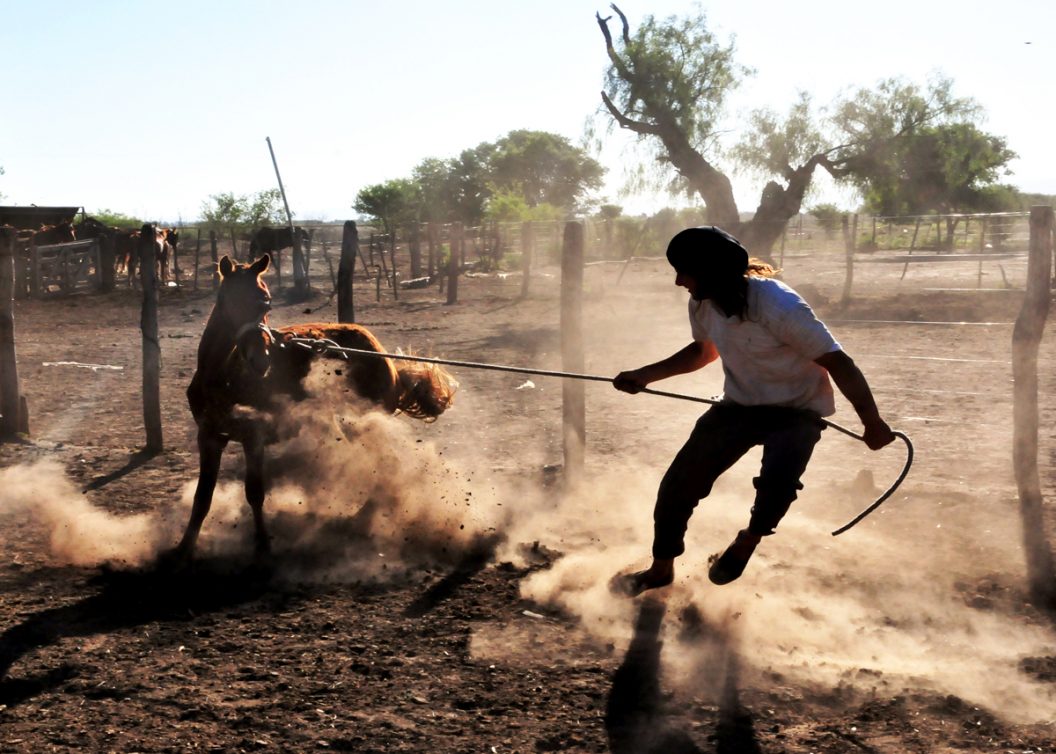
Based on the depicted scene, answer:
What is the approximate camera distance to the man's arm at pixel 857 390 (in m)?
4.26

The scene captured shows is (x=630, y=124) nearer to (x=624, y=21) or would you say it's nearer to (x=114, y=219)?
(x=624, y=21)

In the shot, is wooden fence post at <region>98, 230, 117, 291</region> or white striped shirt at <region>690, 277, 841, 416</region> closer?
white striped shirt at <region>690, 277, 841, 416</region>

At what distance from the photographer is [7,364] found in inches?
369

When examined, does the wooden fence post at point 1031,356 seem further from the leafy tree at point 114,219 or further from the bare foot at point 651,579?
the leafy tree at point 114,219

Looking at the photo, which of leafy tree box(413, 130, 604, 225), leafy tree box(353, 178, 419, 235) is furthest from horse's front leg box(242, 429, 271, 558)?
leafy tree box(413, 130, 604, 225)

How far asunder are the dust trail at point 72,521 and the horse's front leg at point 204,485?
258 millimetres

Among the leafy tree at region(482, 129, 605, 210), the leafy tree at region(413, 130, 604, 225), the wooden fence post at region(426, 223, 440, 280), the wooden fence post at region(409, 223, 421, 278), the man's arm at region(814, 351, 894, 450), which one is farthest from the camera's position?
the leafy tree at region(482, 129, 605, 210)

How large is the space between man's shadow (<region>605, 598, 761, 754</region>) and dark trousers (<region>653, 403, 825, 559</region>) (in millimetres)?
539

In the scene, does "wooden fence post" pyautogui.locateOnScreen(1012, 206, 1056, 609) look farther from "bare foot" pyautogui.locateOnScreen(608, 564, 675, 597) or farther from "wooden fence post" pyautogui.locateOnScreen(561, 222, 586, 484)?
"wooden fence post" pyautogui.locateOnScreen(561, 222, 586, 484)

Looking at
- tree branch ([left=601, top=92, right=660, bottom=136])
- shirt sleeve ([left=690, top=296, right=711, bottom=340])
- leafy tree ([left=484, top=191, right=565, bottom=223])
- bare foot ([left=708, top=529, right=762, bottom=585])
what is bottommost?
bare foot ([left=708, top=529, right=762, bottom=585])

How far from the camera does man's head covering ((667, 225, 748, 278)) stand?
4.34 meters

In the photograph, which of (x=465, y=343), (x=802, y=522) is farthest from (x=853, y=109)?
(x=802, y=522)

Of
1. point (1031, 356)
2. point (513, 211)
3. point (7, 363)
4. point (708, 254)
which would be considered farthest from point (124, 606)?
point (513, 211)

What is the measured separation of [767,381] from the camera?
15.0ft
